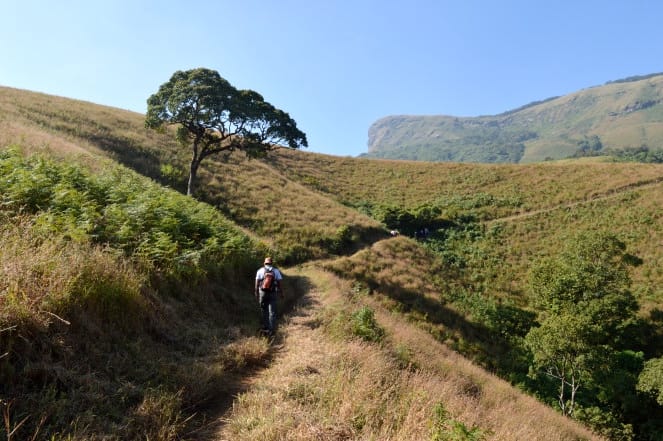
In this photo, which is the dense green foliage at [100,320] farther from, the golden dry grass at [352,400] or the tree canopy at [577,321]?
the tree canopy at [577,321]

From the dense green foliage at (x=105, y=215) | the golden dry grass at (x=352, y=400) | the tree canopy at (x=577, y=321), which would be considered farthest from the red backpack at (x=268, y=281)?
the tree canopy at (x=577, y=321)

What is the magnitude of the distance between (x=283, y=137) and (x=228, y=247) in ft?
58.3

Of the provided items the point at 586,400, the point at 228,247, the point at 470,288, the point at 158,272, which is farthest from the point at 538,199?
the point at 158,272

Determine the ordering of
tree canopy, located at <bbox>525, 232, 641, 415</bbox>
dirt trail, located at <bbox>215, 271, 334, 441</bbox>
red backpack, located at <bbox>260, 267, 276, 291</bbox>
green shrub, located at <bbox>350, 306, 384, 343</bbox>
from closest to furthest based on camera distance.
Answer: dirt trail, located at <bbox>215, 271, 334, 441</bbox>, green shrub, located at <bbox>350, 306, 384, 343</bbox>, red backpack, located at <bbox>260, 267, 276, 291</bbox>, tree canopy, located at <bbox>525, 232, 641, 415</bbox>

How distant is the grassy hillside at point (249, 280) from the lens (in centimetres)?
493

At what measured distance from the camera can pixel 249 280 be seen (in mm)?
14367

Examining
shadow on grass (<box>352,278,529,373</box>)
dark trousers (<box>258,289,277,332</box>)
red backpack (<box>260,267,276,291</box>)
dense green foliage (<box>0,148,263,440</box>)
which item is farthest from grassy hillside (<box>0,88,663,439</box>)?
red backpack (<box>260,267,276,291</box>)

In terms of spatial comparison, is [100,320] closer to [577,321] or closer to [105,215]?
[105,215]

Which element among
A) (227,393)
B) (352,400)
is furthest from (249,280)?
(352,400)

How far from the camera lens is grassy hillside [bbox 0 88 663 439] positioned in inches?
194

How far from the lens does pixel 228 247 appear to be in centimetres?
1467

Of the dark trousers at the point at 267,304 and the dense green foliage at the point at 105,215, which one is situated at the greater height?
the dense green foliage at the point at 105,215

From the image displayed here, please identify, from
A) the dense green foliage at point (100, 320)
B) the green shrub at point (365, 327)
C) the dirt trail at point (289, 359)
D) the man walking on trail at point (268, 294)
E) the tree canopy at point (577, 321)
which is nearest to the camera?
the dense green foliage at point (100, 320)

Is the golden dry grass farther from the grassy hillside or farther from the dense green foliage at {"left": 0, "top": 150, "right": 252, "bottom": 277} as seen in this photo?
the dense green foliage at {"left": 0, "top": 150, "right": 252, "bottom": 277}
